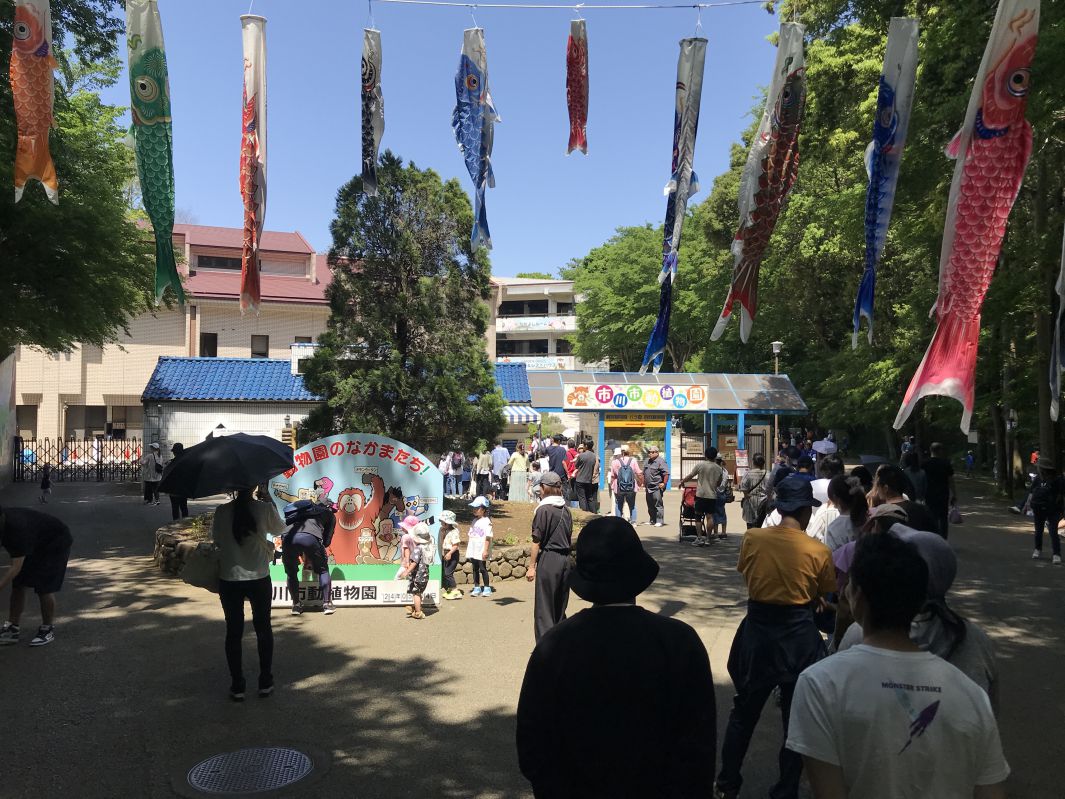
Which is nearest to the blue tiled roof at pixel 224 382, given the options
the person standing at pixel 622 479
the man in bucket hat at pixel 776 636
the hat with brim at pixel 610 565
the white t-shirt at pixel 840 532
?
the person standing at pixel 622 479

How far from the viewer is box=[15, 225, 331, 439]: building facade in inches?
1420

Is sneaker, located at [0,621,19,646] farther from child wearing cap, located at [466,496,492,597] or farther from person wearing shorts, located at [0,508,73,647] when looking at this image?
child wearing cap, located at [466,496,492,597]

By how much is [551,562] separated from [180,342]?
3393cm

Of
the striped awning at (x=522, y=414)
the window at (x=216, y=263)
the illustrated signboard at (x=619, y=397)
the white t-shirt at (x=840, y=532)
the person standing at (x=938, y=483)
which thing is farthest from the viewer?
the window at (x=216, y=263)

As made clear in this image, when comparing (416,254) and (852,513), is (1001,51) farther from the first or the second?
(416,254)

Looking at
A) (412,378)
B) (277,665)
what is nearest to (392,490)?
(277,665)

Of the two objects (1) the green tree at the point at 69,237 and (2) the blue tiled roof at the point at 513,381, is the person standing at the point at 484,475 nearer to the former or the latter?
(2) the blue tiled roof at the point at 513,381

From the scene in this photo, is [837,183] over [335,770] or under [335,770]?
over

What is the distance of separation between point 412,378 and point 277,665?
23.1ft

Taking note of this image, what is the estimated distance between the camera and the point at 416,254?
13844mm

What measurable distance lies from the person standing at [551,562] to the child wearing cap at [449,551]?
3099mm

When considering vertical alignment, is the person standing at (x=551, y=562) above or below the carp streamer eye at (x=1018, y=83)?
below

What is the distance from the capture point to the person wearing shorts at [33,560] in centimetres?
720

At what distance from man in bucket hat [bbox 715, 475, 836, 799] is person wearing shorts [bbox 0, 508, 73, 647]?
635cm
